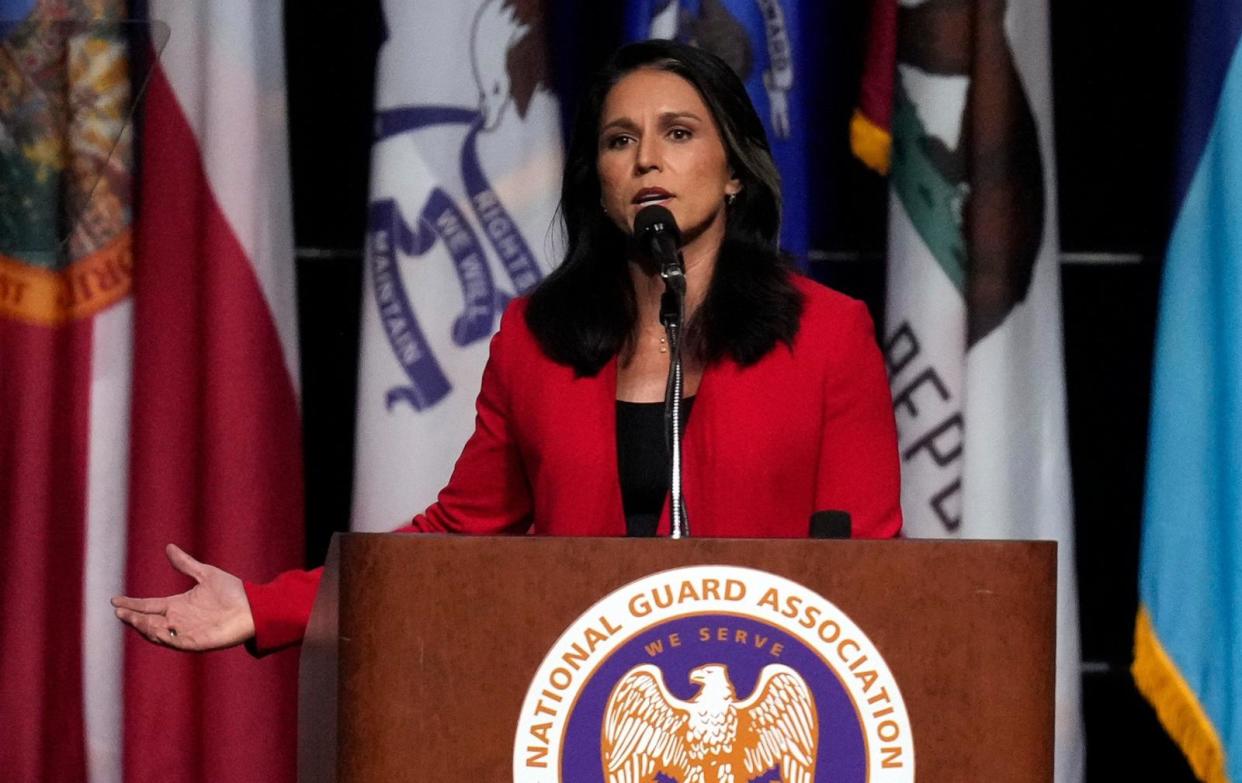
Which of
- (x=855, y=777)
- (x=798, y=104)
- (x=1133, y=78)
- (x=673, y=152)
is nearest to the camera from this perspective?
(x=855, y=777)

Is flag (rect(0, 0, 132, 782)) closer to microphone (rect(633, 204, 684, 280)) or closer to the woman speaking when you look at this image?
the woman speaking

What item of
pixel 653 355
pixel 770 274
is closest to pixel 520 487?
pixel 653 355

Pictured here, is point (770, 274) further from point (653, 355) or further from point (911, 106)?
point (911, 106)

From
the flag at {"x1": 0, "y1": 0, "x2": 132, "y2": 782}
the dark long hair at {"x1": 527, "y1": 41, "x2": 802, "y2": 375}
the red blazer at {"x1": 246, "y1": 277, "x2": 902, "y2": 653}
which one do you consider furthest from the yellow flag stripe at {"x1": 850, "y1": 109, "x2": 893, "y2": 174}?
the flag at {"x1": 0, "y1": 0, "x2": 132, "y2": 782}

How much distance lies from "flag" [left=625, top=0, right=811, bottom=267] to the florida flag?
65 centimetres

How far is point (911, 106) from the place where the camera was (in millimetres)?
2609

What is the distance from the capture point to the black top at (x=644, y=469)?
1.79 meters

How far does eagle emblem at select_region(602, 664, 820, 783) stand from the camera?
1.13 metres

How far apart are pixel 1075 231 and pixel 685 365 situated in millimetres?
1322

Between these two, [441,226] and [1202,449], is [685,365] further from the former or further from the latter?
[1202,449]

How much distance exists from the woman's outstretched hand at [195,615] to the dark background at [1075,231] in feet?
4.39

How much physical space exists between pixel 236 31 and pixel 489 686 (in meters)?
1.80

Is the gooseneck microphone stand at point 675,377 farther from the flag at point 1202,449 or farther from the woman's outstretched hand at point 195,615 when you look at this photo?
the flag at point 1202,449

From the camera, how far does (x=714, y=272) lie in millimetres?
1940
